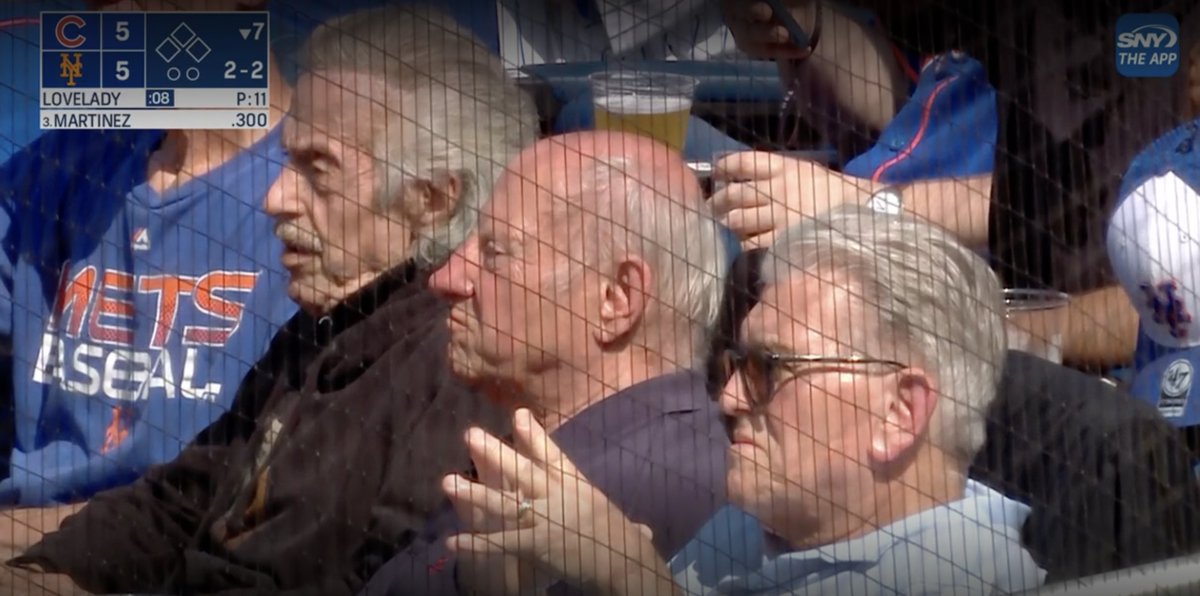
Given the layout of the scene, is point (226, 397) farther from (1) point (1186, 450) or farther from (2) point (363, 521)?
(1) point (1186, 450)

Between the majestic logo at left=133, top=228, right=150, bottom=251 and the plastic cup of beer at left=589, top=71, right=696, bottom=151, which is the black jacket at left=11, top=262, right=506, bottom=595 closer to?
the majestic logo at left=133, top=228, right=150, bottom=251

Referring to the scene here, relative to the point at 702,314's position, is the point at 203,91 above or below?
above

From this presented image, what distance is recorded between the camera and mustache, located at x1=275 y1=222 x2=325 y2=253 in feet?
12.6

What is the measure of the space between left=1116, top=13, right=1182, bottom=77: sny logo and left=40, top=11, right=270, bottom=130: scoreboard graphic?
2078mm

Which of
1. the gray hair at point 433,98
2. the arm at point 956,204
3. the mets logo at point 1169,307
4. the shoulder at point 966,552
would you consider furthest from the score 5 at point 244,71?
the mets logo at point 1169,307

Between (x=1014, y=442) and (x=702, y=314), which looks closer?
(x=702, y=314)

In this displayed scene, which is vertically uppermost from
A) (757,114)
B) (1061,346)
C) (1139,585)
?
(757,114)

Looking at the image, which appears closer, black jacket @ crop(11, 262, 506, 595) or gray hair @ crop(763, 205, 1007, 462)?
gray hair @ crop(763, 205, 1007, 462)

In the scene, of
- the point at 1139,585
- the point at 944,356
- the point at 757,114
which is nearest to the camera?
the point at 944,356

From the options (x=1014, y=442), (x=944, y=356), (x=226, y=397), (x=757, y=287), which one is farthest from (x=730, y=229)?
(x=226, y=397)

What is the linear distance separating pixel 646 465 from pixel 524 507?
32 centimetres

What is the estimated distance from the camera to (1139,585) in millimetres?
4254

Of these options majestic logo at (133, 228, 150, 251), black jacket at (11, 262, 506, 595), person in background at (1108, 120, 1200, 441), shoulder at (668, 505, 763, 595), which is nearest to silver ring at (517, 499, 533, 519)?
black jacket at (11, 262, 506, 595)

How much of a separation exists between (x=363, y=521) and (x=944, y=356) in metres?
1.32
